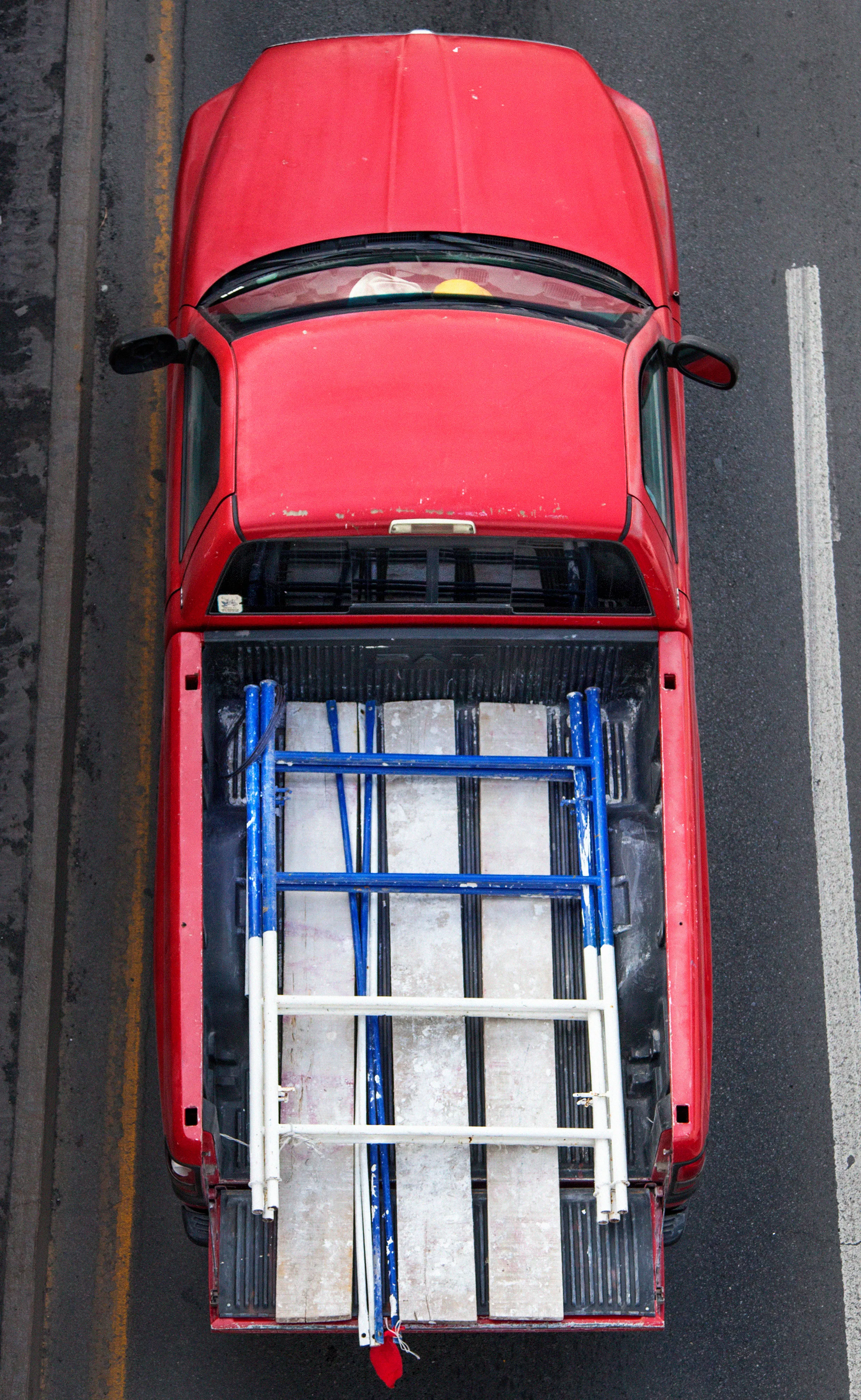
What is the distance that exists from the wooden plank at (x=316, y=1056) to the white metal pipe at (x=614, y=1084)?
864mm

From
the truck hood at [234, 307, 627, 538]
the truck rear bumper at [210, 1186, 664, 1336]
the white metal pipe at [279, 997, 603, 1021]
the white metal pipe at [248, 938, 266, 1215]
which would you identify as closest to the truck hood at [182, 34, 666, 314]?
the truck hood at [234, 307, 627, 538]

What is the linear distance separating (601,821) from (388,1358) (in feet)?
6.15

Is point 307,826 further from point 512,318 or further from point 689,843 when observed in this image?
point 512,318

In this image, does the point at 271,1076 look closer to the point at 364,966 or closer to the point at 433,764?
the point at 364,966

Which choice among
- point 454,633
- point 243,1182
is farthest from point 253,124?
point 243,1182

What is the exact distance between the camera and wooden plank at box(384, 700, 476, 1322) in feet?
13.0

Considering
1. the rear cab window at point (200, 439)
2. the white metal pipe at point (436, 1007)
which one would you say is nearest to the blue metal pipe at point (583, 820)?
the white metal pipe at point (436, 1007)

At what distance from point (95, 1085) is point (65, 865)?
942 mm

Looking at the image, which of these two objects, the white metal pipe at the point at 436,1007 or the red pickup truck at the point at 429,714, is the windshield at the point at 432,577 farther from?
the white metal pipe at the point at 436,1007

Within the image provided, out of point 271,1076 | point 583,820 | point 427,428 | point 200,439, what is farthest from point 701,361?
point 271,1076

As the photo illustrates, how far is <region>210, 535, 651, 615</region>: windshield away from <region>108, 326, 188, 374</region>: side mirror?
960 millimetres

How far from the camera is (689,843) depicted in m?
4.16

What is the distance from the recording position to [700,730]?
18.3 ft

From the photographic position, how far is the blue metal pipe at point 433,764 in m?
4.34
